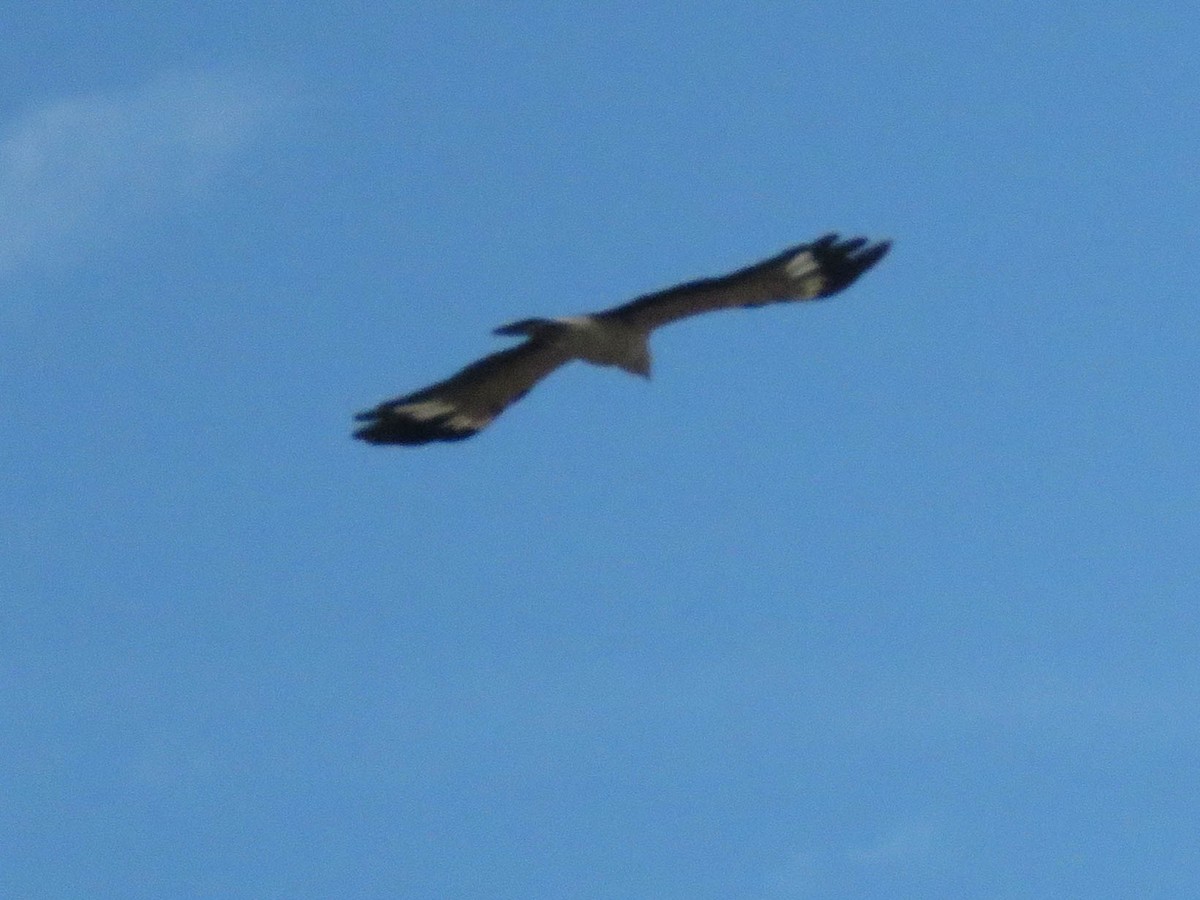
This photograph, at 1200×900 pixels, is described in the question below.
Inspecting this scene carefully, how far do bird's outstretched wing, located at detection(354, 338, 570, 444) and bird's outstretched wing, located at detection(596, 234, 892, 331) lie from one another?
141cm

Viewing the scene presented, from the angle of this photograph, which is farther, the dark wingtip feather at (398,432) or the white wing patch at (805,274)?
the dark wingtip feather at (398,432)

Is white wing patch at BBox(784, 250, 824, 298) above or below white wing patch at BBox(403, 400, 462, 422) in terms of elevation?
below

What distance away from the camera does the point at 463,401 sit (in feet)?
113

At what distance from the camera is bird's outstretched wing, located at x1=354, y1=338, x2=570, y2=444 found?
34.3m

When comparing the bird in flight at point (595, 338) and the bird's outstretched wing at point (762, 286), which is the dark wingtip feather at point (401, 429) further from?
the bird's outstretched wing at point (762, 286)

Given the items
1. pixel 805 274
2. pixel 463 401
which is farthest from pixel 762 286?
pixel 463 401

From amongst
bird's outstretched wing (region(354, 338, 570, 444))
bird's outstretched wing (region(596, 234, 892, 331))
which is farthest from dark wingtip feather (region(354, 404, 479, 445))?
bird's outstretched wing (region(596, 234, 892, 331))

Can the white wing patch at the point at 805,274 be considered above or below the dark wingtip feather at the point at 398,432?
below

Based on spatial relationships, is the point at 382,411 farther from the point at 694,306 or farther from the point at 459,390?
the point at 694,306

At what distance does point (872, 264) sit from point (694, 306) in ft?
5.85

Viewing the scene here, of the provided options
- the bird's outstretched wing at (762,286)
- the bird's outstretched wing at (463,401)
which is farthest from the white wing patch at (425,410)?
the bird's outstretched wing at (762,286)

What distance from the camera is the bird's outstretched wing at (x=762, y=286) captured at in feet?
108

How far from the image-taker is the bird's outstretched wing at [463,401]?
113 ft

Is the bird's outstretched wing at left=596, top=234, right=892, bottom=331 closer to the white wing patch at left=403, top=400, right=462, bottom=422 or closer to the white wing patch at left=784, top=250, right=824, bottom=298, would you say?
the white wing patch at left=784, top=250, right=824, bottom=298
